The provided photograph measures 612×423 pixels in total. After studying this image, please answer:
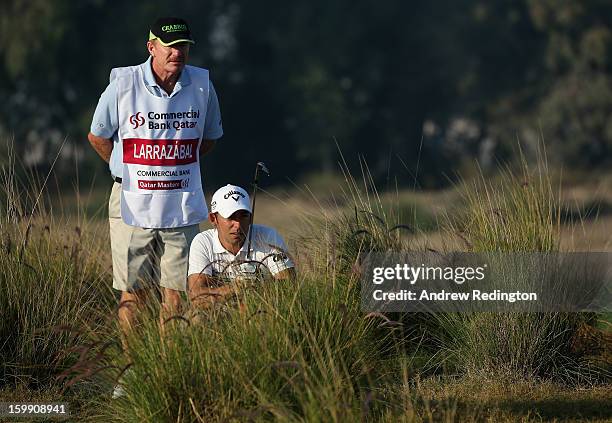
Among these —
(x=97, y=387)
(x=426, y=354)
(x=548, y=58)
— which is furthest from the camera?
(x=548, y=58)

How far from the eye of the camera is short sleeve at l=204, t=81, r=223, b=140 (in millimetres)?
6859

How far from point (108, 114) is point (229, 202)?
74 cm

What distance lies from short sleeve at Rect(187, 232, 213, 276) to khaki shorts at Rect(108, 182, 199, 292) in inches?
2.7

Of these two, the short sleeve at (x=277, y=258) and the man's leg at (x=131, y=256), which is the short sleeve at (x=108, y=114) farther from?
the short sleeve at (x=277, y=258)

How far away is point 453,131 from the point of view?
43281mm

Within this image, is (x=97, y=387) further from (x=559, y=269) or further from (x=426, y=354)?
(x=559, y=269)

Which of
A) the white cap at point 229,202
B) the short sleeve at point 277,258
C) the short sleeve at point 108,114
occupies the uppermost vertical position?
the short sleeve at point 108,114

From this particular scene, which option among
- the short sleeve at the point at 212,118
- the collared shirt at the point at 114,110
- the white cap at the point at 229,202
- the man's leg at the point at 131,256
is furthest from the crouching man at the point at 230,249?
the collared shirt at the point at 114,110

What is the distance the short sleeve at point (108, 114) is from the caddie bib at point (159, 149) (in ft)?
0.09

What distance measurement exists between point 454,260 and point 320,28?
33.6m

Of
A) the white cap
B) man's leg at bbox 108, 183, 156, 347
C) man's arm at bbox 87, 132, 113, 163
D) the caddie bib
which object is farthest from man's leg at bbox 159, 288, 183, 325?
man's arm at bbox 87, 132, 113, 163

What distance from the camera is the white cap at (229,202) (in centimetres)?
668

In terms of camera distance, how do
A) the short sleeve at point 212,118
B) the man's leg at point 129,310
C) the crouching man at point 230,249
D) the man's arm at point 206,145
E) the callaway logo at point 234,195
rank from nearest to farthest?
the man's leg at point 129,310 < the crouching man at point 230,249 < the callaway logo at point 234,195 < the short sleeve at point 212,118 < the man's arm at point 206,145

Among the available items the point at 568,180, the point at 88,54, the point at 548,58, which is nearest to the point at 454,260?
the point at 568,180
